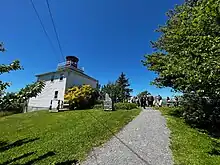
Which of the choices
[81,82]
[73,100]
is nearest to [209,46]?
[73,100]

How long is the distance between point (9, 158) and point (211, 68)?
9.95 metres

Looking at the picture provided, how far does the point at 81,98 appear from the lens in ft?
92.6

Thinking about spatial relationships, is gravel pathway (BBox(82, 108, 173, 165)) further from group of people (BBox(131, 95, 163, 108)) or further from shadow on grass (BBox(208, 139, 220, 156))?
group of people (BBox(131, 95, 163, 108))

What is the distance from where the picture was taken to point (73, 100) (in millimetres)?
28156

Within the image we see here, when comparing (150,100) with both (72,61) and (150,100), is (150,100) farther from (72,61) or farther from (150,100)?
(72,61)

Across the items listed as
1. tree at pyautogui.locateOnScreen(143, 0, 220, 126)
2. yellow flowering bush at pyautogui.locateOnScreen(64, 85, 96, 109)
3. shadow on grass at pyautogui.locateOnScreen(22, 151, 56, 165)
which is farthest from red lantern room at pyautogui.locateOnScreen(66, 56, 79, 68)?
shadow on grass at pyautogui.locateOnScreen(22, 151, 56, 165)

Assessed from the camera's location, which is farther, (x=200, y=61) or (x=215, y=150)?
(x=200, y=61)

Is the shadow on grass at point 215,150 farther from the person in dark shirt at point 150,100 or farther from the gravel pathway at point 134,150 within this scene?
the person in dark shirt at point 150,100

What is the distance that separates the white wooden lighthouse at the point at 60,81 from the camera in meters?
34.5

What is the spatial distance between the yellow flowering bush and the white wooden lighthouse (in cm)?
531

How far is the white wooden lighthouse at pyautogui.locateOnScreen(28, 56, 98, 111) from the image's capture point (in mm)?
34469

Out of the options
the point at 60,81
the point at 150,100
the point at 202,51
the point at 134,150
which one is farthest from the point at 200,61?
the point at 60,81

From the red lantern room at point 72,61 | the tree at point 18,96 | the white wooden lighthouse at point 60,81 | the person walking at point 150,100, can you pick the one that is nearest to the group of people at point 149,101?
the person walking at point 150,100

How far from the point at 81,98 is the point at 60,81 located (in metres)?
8.89
